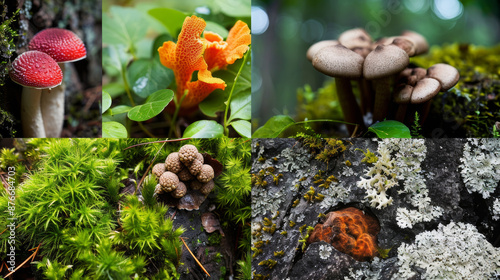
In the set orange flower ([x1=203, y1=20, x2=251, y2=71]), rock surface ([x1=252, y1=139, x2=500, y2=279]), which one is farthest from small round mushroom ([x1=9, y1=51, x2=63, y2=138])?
rock surface ([x1=252, y1=139, x2=500, y2=279])

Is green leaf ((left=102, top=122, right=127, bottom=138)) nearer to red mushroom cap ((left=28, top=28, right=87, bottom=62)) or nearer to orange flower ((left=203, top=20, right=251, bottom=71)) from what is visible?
red mushroom cap ((left=28, top=28, right=87, bottom=62))

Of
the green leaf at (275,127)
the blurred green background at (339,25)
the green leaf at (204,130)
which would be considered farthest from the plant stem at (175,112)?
the blurred green background at (339,25)

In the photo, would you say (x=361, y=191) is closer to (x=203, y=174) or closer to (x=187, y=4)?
Answer: (x=203, y=174)

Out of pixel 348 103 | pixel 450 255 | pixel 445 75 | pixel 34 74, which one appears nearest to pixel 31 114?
pixel 34 74

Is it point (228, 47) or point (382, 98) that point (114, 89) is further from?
point (382, 98)

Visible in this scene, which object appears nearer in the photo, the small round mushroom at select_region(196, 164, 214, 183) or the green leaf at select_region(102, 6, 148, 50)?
the small round mushroom at select_region(196, 164, 214, 183)
